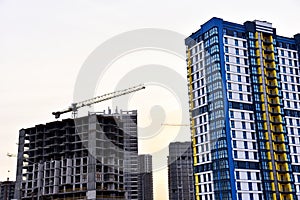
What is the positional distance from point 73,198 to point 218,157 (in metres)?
53.5

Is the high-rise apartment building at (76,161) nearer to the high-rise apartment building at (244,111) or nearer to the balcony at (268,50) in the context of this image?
the high-rise apartment building at (244,111)

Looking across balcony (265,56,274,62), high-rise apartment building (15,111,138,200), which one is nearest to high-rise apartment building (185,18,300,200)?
balcony (265,56,274,62)

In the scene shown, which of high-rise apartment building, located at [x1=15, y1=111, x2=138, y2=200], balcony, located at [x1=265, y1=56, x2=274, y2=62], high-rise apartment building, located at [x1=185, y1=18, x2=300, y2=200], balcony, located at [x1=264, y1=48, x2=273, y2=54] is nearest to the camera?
high-rise apartment building, located at [x1=185, y1=18, x2=300, y2=200]

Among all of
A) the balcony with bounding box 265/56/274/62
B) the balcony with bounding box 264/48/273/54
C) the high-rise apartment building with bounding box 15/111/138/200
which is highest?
the balcony with bounding box 264/48/273/54

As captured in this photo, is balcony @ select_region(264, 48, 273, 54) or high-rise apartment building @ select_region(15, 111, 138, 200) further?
high-rise apartment building @ select_region(15, 111, 138, 200)

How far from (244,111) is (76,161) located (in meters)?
59.9

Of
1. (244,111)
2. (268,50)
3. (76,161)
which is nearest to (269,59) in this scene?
(268,50)

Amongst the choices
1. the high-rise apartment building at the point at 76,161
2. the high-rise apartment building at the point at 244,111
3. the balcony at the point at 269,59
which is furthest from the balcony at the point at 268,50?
the high-rise apartment building at the point at 76,161

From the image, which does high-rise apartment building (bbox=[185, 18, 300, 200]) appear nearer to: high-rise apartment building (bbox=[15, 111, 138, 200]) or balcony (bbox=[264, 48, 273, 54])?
balcony (bbox=[264, 48, 273, 54])

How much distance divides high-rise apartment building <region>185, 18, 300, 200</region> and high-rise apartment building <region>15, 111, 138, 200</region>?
3785cm

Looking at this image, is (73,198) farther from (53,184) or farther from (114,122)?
(114,122)

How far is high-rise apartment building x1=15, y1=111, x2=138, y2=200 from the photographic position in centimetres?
12088

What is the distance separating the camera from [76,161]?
124 metres

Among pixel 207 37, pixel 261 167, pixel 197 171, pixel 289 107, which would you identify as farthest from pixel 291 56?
pixel 197 171
